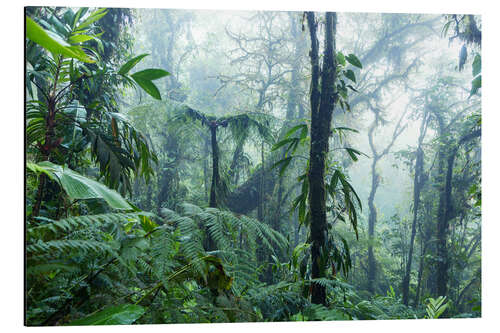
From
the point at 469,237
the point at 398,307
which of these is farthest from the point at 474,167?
the point at 398,307

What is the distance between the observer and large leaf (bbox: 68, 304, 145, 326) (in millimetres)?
1152

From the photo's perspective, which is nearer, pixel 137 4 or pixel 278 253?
Result: pixel 137 4

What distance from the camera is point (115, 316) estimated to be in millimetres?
1162

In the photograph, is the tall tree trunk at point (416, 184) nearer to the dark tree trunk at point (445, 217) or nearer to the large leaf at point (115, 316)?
the dark tree trunk at point (445, 217)

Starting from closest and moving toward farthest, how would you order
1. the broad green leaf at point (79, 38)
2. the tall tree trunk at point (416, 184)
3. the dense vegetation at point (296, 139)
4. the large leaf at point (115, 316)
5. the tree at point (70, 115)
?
1. the large leaf at point (115, 316)
2. the broad green leaf at point (79, 38)
3. the tree at point (70, 115)
4. the dense vegetation at point (296, 139)
5. the tall tree trunk at point (416, 184)

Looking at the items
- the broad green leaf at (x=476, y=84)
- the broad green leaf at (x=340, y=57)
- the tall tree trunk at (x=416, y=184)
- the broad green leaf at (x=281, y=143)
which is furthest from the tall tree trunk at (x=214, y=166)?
the broad green leaf at (x=476, y=84)

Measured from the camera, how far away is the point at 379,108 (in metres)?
2.16

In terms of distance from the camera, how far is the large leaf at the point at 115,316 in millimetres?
1152

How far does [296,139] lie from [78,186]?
113cm

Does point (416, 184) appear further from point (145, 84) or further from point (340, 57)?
point (145, 84)

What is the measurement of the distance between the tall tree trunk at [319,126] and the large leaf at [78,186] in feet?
3.24
